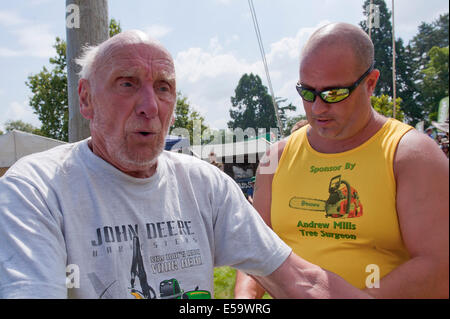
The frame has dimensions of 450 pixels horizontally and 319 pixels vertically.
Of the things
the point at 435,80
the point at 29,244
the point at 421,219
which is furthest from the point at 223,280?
the point at 435,80

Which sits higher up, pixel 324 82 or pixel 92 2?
pixel 92 2

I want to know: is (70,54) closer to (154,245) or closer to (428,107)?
(154,245)

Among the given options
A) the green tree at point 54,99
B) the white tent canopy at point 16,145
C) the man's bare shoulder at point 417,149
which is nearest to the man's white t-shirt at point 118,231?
the man's bare shoulder at point 417,149

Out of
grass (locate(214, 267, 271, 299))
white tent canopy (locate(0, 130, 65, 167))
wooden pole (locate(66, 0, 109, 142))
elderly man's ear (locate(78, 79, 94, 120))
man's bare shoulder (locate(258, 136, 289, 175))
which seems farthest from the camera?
white tent canopy (locate(0, 130, 65, 167))

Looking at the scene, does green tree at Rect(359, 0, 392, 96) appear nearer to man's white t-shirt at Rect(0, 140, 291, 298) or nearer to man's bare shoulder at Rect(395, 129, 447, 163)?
man's bare shoulder at Rect(395, 129, 447, 163)

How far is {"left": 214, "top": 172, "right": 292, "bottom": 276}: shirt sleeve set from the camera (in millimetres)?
1346

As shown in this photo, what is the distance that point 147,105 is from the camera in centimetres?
129

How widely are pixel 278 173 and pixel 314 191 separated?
25 cm

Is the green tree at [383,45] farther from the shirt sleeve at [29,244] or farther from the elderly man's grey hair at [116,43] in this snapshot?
the shirt sleeve at [29,244]

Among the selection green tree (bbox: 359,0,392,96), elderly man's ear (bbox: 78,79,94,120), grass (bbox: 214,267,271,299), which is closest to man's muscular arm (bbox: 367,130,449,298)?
green tree (bbox: 359,0,392,96)

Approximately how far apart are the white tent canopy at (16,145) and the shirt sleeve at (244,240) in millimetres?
5325

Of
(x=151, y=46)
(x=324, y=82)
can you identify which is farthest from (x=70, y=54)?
(x=324, y=82)

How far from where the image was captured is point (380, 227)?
1105 millimetres

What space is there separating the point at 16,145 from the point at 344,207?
22.2 ft
